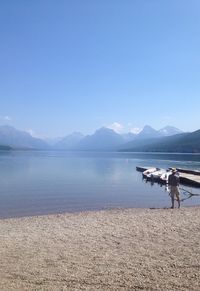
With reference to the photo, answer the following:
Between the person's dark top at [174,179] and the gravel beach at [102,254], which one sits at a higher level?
the person's dark top at [174,179]

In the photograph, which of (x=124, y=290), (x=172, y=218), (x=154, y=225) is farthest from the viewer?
(x=172, y=218)

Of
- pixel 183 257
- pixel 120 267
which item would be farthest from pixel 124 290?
pixel 183 257

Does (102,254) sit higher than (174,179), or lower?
lower

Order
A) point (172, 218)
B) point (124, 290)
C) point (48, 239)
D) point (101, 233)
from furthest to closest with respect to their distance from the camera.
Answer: point (172, 218) < point (101, 233) < point (48, 239) < point (124, 290)

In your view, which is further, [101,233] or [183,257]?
[101,233]

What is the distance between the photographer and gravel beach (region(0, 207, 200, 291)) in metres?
11.5

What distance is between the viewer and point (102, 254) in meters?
14.8

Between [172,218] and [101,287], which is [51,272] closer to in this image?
[101,287]

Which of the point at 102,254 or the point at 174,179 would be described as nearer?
the point at 102,254

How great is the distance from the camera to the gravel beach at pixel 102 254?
452 inches

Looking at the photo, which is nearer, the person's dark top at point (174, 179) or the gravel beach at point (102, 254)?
the gravel beach at point (102, 254)

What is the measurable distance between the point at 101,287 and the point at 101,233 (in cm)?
803

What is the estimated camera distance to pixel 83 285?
36.8 ft

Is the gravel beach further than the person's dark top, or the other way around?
the person's dark top
